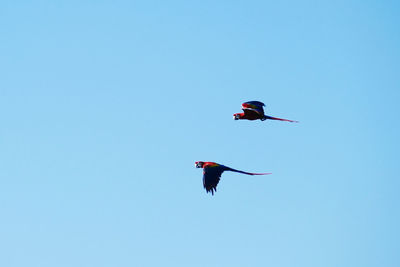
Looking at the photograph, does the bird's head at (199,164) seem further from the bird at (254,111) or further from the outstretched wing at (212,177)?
the bird at (254,111)

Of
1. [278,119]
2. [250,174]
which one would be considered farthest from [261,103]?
[250,174]

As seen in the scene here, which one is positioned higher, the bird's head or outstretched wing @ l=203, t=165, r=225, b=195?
the bird's head

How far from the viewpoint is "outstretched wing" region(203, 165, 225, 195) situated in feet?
170

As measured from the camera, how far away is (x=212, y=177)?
52656mm

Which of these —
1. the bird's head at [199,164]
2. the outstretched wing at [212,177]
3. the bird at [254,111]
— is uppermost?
the bird at [254,111]

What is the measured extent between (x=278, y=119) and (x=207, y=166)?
5.83 metres

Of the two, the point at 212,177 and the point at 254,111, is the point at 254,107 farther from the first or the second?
the point at 212,177

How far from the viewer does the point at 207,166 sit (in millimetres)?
53969

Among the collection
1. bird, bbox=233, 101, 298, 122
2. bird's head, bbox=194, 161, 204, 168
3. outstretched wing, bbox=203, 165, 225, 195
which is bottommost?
outstretched wing, bbox=203, 165, 225, 195

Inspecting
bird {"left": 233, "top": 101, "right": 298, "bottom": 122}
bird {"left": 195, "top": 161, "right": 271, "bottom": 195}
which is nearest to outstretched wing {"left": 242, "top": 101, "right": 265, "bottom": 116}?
bird {"left": 233, "top": 101, "right": 298, "bottom": 122}

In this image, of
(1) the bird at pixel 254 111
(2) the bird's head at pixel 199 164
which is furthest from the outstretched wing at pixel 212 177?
(1) the bird at pixel 254 111

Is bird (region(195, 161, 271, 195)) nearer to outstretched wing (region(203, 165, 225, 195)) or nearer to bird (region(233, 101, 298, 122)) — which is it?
outstretched wing (region(203, 165, 225, 195))

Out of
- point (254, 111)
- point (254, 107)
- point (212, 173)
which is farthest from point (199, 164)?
point (254, 107)

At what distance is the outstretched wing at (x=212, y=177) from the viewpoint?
170 feet
